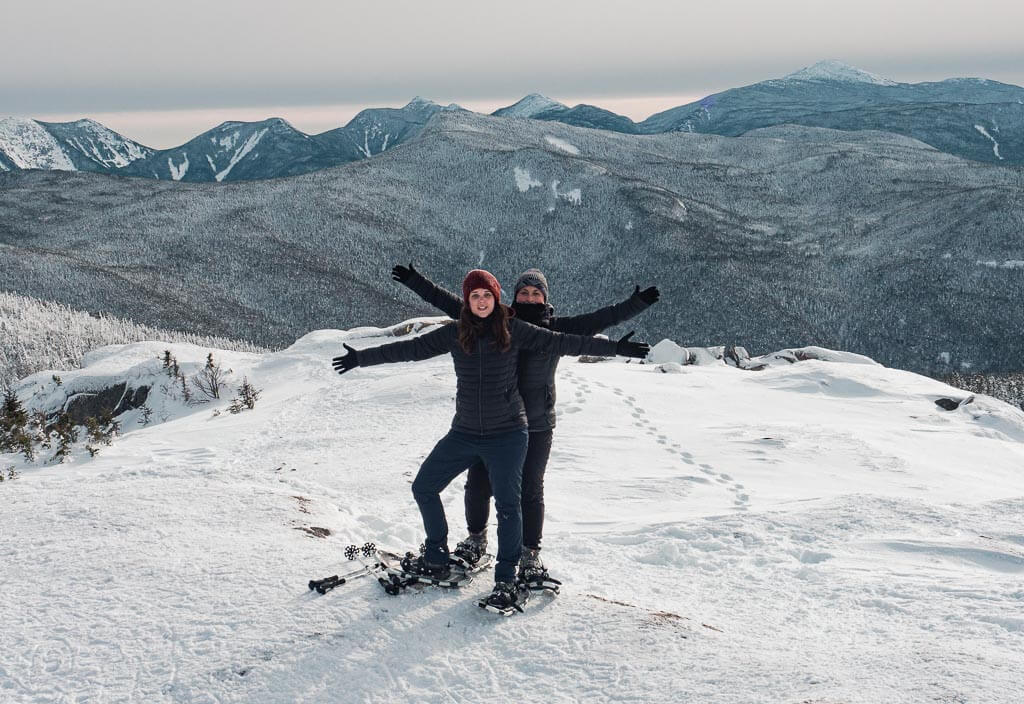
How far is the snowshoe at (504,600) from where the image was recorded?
556cm

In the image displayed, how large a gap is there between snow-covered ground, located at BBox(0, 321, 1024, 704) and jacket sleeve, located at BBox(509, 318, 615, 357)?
6.99ft

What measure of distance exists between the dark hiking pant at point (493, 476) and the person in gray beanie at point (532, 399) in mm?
284

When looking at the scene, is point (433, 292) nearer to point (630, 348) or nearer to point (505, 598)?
point (630, 348)

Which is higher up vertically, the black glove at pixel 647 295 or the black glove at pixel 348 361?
the black glove at pixel 647 295

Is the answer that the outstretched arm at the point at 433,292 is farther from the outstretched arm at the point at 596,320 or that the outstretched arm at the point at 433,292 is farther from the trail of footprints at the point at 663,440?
the trail of footprints at the point at 663,440

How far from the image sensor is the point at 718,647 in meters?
5.23

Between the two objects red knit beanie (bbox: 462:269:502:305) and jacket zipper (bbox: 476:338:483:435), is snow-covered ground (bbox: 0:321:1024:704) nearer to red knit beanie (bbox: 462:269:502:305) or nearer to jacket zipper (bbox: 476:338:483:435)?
jacket zipper (bbox: 476:338:483:435)

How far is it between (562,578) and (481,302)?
3.04 meters

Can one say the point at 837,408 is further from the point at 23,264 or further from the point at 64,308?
the point at 23,264

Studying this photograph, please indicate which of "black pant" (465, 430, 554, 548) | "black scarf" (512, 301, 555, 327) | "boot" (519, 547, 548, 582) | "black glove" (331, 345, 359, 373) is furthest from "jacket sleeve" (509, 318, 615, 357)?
"boot" (519, 547, 548, 582)

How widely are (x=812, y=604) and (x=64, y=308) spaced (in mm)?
94363

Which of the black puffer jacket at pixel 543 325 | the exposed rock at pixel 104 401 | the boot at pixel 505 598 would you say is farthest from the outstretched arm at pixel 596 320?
the exposed rock at pixel 104 401

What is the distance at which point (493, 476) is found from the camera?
5.66 meters

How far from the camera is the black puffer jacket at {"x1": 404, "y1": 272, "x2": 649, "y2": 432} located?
598 centimetres
